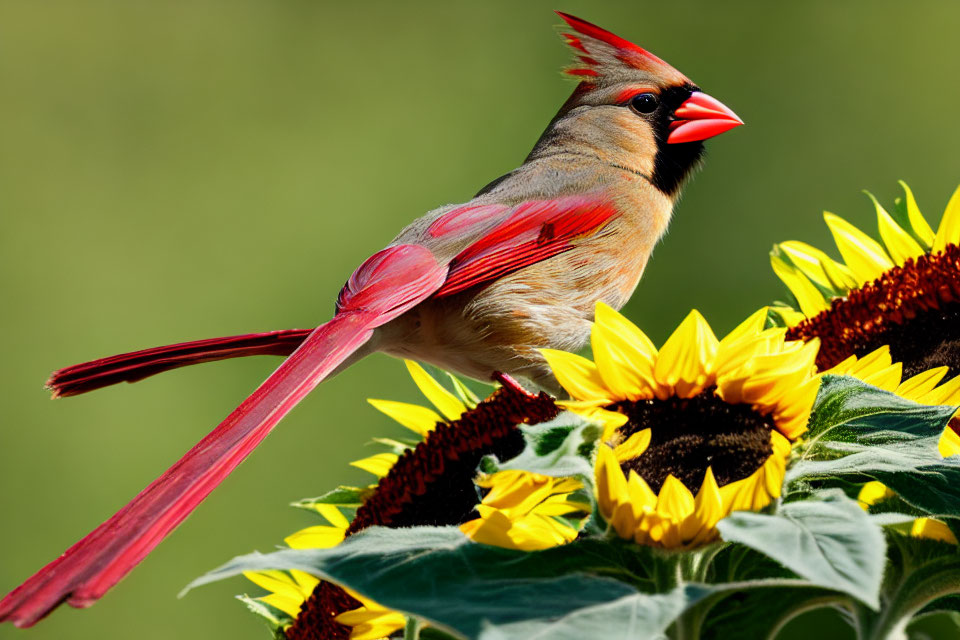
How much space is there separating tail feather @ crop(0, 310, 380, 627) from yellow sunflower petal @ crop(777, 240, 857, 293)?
28.6 inches

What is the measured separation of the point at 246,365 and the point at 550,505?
3516 millimetres

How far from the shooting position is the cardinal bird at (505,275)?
1233 mm

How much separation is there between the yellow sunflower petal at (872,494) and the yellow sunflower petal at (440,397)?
0.71 meters

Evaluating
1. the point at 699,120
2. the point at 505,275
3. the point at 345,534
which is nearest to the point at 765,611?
the point at 345,534

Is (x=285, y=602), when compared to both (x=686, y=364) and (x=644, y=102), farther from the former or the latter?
(x=644, y=102)

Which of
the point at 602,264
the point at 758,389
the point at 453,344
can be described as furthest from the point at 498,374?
the point at 758,389

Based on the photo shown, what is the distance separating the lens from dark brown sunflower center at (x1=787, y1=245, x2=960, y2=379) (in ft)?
4.79

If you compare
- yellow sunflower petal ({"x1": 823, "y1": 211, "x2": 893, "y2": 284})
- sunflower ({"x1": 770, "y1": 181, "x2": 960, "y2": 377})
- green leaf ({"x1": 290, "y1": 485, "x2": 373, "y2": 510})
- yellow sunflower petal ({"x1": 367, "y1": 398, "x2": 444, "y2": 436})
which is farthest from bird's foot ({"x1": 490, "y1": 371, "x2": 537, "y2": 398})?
yellow sunflower petal ({"x1": 823, "y1": 211, "x2": 893, "y2": 284})

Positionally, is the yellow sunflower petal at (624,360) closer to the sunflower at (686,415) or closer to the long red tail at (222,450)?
the sunflower at (686,415)

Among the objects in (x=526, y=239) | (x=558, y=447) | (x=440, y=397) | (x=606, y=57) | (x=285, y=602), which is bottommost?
(x=285, y=602)

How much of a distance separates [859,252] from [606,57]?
0.96 meters

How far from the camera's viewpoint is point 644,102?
2.63 metres

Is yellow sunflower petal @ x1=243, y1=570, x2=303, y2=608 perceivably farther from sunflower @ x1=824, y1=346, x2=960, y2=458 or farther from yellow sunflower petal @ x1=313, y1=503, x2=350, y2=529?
sunflower @ x1=824, y1=346, x2=960, y2=458

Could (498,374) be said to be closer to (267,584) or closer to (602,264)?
(602,264)
